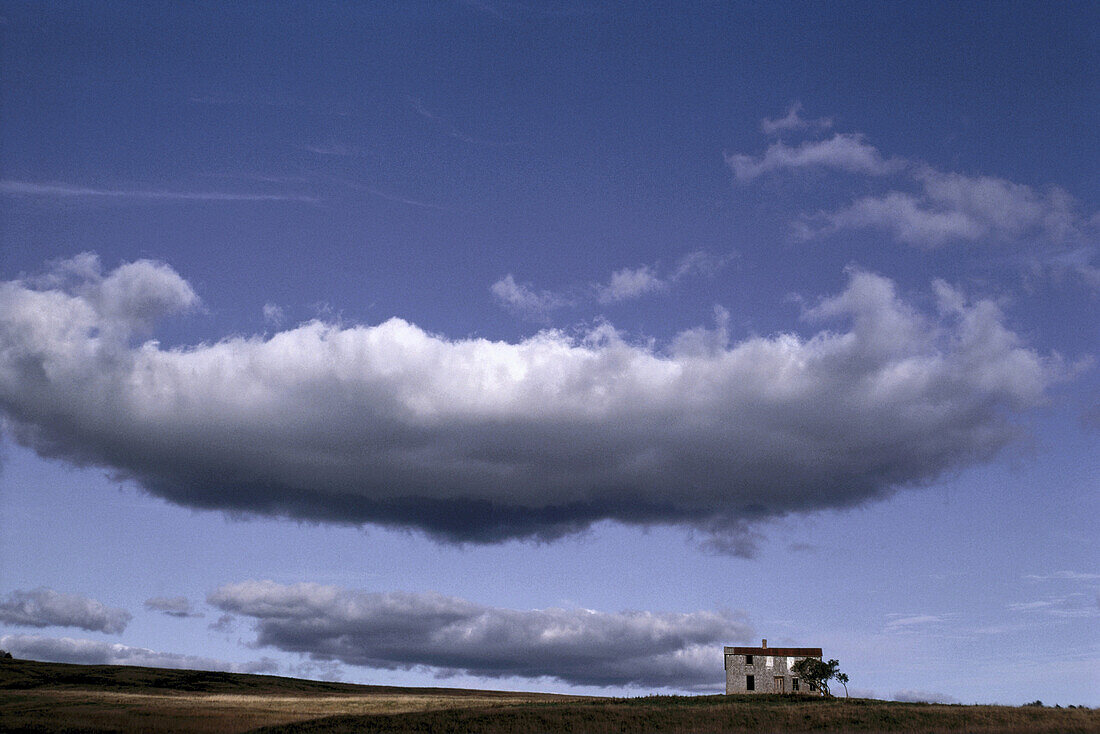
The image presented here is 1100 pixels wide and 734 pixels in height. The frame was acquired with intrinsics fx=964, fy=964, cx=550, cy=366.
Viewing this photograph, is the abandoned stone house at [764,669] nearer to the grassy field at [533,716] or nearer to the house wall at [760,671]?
the house wall at [760,671]

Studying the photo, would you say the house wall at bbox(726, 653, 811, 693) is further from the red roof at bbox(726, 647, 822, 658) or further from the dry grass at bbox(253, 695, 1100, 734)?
the dry grass at bbox(253, 695, 1100, 734)

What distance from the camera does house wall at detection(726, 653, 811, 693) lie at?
298 ft

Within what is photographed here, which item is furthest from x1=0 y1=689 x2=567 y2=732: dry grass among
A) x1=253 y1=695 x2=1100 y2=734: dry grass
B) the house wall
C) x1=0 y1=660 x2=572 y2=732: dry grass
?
the house wall

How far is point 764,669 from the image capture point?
9175 cm

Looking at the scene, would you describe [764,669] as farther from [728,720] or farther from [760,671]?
[728,720]

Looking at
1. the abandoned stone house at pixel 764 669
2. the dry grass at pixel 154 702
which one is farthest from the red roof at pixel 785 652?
the dry grass at pixel 154 702

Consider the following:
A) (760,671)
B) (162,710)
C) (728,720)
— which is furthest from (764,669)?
(162,710)

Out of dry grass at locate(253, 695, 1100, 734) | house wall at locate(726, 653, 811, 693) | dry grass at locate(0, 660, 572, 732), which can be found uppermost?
house wall at locate(726, 653, 811, 693)

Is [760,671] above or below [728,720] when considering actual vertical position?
above

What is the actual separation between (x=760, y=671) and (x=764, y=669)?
43 centimetres

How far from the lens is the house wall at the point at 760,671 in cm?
9088

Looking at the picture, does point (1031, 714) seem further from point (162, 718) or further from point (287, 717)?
point (162, 718)

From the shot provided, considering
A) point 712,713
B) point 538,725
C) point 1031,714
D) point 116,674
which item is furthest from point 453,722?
point 116,674

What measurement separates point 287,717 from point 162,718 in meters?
10.1
